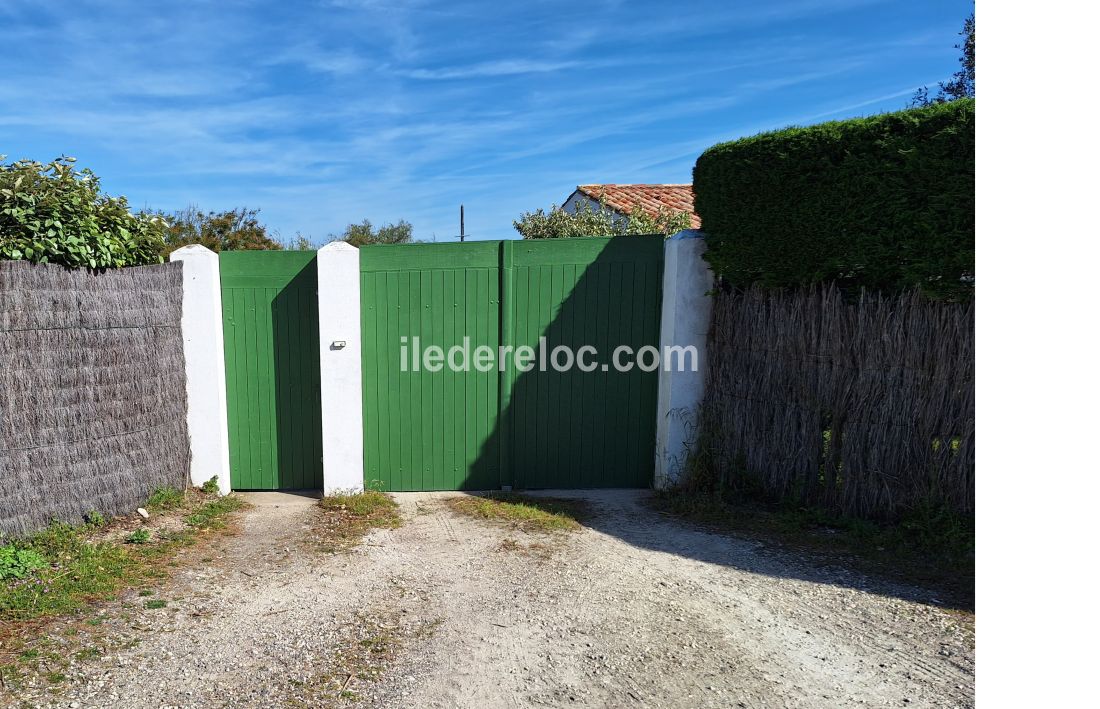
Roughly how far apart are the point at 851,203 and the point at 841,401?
1.45 meters

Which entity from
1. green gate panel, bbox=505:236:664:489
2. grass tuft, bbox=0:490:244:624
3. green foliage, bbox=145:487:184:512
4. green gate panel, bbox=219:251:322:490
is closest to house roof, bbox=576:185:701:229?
green gate panel, bbox=505:236:664:489

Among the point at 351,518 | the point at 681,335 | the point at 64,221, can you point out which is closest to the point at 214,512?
the point at 351,518

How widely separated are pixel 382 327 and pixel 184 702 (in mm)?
3446

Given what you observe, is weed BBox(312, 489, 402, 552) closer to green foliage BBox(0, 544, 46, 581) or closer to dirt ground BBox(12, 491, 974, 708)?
dirt ground BBox(12, 491, 974, 708)

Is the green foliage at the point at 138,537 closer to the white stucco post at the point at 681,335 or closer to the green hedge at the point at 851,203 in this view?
the white stucco post at the point at 681,335

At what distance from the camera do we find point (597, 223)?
10047 millimetres

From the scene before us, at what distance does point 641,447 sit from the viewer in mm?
5996

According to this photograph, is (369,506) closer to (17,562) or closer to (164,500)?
(164,500)

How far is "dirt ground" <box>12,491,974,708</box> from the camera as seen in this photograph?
2.87 m

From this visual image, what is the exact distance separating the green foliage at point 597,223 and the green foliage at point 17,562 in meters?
6.38

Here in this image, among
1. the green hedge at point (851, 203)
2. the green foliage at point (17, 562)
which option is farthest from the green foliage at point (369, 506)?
the green hedge at point (851, 203)

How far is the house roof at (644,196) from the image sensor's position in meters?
12.1
